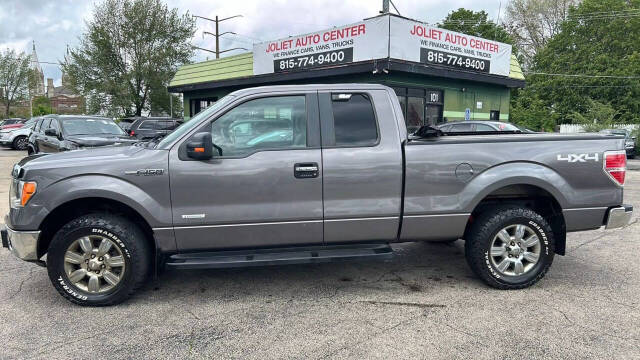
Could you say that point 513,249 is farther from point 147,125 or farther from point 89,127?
point 147,125

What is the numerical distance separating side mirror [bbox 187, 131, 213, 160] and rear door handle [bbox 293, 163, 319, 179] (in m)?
0.74

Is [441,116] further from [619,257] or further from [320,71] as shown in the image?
[619,257]

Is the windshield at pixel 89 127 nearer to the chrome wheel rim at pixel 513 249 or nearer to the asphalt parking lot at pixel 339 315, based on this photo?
the asphalt parking lot at pixel 339 315

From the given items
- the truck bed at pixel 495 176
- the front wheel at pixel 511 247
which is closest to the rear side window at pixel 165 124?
the truck bed at pixel 495 176

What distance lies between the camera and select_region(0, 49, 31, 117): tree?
165 feet

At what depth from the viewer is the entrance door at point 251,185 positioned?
3883mm

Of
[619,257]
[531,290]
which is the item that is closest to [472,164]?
[531,290]

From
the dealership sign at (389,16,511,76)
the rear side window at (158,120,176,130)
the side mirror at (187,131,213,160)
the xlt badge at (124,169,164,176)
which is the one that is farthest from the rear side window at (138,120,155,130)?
the side mirror at (187,131,213,160)

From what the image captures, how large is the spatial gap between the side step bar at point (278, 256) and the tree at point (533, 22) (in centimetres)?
4693

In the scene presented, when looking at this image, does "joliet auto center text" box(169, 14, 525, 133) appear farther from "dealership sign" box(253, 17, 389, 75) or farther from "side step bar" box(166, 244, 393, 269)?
"side step bar" box(166, 244, 393, 269)

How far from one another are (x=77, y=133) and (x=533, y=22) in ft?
150

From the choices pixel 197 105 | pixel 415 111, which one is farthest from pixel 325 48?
pixel 197 105

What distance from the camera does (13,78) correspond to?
51.2 metres

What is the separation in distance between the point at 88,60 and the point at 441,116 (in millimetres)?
25713
